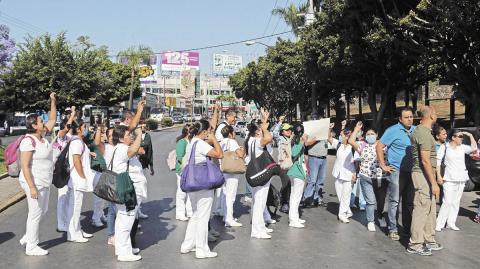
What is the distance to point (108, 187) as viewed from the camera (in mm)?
6078

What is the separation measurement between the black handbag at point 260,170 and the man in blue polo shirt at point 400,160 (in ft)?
4.87

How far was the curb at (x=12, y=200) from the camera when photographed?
32.3 feet

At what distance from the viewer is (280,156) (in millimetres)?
8320

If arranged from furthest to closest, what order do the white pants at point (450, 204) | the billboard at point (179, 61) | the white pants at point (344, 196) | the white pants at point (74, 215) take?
the billboard at point (179, 61), the white pants at point (344, 196), the white pants at point (450, 204), the white pants at point (74, 215)

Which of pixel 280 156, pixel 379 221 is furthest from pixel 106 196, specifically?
pixel 379 221

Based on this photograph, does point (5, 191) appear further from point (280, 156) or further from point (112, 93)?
point (112, 93)

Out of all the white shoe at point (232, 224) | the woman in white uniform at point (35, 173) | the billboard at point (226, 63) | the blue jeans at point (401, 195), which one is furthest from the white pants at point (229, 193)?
the billboard at point (226, 63)

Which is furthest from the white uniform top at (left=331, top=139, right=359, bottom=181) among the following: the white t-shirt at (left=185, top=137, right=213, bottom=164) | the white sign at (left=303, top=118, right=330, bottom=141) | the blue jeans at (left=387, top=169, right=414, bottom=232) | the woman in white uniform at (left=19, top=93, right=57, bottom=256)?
the woman in white uniform at (left=19, top=93, right=57, bottom=256)

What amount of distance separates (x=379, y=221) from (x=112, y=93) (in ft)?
169

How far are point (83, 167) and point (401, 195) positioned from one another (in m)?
4.40

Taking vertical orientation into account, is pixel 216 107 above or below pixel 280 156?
above

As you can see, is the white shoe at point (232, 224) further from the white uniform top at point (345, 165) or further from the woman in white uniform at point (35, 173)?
the woman in white uniform at point (35, 173)

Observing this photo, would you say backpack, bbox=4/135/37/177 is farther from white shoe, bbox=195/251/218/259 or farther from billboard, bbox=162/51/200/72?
billboard, bbox=162/51/200/72

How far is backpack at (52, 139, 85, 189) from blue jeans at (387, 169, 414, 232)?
14.6ft
